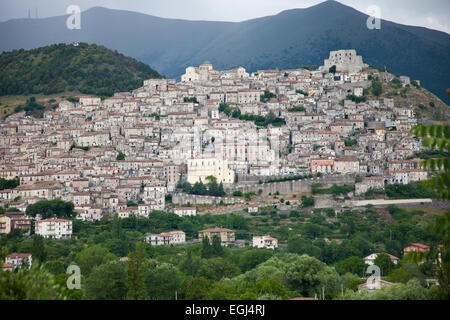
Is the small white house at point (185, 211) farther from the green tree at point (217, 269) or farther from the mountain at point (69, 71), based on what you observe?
the mountain at point (69, 71)

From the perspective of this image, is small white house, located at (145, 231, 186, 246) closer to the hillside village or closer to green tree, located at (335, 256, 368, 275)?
the hillside village

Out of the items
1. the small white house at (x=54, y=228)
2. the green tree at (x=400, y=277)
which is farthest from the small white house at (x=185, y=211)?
the green tree at (x=400, y=277)

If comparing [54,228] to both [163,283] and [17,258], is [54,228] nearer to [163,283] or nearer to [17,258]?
[17,258]

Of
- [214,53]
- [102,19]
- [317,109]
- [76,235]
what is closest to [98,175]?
[76,235]

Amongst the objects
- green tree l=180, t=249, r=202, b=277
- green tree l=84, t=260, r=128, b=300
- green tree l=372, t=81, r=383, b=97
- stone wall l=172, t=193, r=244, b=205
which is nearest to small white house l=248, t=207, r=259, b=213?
stone wall l=172, t=193, r=244, b=205

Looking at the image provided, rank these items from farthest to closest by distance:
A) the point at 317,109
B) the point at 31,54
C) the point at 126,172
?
1. the point at 31,54
2. the point at 317,109
3. the point at 126,172

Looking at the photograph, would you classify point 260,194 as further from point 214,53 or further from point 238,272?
point 214,53

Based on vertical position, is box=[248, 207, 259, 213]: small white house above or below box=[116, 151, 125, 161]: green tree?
below
